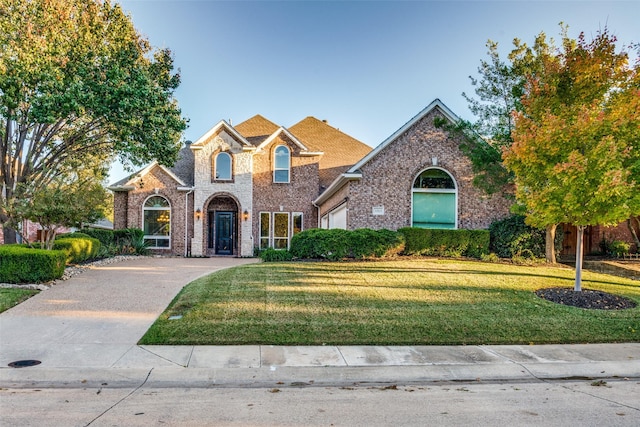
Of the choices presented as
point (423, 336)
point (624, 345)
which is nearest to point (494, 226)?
point (624, 345)

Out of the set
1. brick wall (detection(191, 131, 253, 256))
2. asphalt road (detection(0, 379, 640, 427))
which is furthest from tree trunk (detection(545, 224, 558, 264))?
brick wall (detection(191, 131, 253, 256))

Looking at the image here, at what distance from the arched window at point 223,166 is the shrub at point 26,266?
11640mm

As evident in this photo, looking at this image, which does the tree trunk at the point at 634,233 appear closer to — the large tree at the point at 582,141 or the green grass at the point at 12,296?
the large tree at the point at 582,141

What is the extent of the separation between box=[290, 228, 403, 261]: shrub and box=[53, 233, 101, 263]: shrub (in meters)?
7.36

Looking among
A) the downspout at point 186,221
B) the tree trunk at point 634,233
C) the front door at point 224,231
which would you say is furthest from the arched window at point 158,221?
the tree trunk at point 634,233

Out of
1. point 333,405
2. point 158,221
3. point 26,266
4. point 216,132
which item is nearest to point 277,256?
point 26,266

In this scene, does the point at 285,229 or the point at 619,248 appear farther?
the point at 285,229

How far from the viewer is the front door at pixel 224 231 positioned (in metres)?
22.9

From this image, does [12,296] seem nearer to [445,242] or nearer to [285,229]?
[445,242]

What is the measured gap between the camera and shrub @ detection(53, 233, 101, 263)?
524 inches

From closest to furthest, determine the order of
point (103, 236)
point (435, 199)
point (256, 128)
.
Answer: point (435, 199) < point (103, 236) < point (256, 128)

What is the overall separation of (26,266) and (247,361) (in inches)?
312

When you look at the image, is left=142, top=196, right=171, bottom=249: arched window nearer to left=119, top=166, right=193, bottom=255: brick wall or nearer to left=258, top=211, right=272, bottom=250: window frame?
left=119, top=166, right=193, bottom=255: brick wall

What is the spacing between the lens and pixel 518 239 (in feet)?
49.4
